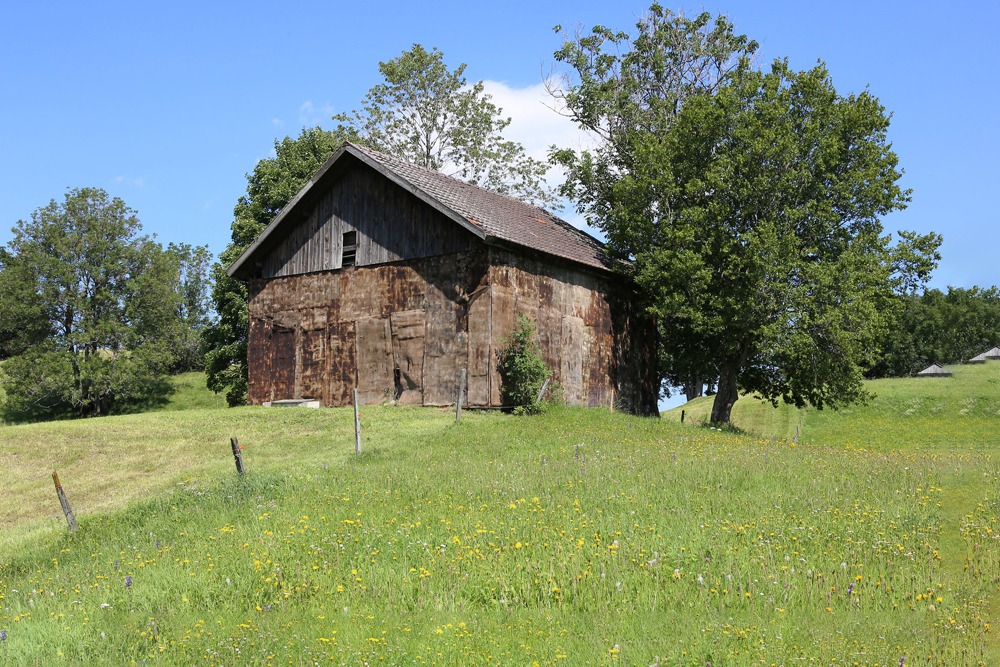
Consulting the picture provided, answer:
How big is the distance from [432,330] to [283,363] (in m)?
6.86

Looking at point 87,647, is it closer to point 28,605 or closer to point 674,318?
point 28,605

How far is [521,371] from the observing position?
26.7 meters

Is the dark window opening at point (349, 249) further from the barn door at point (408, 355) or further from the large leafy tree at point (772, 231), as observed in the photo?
the large leafy tree at point (772, 231)

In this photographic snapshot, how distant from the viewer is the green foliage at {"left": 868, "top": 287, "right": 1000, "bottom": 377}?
8731cm

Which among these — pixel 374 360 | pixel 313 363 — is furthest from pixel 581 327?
pixel 313 363

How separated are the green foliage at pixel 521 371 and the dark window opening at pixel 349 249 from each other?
6.77m

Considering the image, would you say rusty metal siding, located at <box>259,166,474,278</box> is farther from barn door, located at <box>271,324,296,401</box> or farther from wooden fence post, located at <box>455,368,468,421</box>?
wooden fence post, located at <box>455,368,468,421</box>

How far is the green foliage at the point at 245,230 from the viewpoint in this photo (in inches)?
1681

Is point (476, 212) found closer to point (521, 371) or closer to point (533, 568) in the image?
point (521, 371)

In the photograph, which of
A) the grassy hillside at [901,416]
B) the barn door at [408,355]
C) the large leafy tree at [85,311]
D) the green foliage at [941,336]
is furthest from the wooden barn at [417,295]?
the green foliage at [941,336]

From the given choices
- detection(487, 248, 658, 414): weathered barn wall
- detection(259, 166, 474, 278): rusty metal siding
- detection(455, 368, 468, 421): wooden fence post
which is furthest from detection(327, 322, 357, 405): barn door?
detection(487, 248, 658, 414): weathered barn wall

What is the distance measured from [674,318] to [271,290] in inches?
592

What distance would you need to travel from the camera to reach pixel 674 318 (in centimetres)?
3434

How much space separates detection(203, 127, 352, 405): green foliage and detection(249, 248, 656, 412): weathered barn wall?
10025mm
